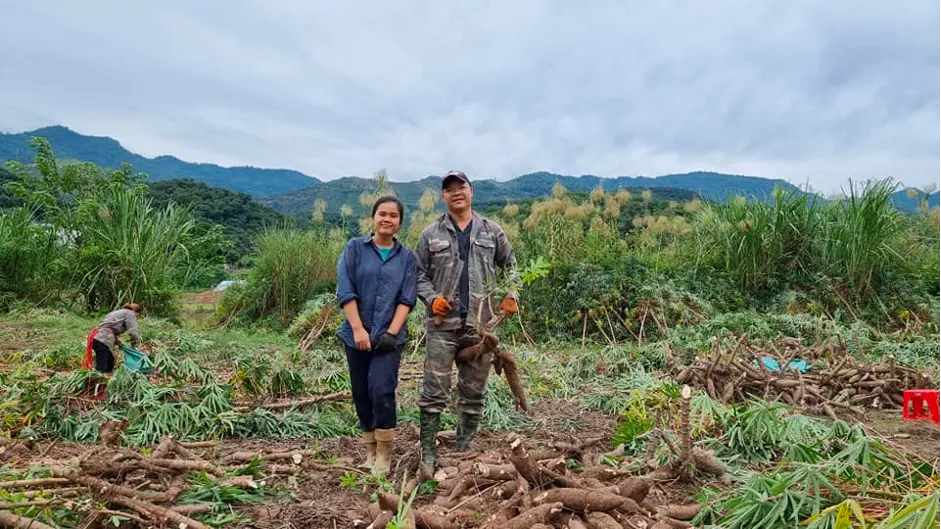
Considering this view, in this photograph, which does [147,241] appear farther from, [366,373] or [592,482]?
A: [592,482]

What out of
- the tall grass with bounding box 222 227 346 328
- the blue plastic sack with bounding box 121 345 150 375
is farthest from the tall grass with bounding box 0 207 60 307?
the blue plastic sack with bounding box 121 345 150 375

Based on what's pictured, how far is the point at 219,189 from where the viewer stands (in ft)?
86.2

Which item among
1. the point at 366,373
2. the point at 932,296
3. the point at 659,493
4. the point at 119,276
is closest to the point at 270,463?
the point at 366,373

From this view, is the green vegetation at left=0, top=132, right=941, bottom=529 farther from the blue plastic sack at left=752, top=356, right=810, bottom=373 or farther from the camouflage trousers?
the camouflage trousers

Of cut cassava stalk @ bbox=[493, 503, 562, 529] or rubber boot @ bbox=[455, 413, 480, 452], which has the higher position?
cut cassava stalk @ bbox=[493, 503, 562, 529]

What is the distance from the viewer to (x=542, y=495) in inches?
91.8

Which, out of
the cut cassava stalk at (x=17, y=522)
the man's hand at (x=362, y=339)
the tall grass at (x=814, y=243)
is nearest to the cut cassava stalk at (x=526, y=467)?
the man's hand at (x=362, y=339)

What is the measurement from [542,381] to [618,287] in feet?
9.58

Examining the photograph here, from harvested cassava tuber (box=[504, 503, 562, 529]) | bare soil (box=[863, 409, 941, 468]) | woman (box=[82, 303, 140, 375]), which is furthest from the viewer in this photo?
woman (box=[82, 303, 140, 375])

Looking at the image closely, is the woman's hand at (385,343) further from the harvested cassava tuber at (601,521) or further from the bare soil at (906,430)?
the bare soil at (906,430)

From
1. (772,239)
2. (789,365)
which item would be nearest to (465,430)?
(789,365)

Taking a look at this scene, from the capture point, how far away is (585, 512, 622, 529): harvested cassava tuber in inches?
86.7

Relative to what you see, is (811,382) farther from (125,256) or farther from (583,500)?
(125,256)

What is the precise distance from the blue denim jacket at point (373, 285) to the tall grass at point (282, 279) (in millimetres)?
6925
